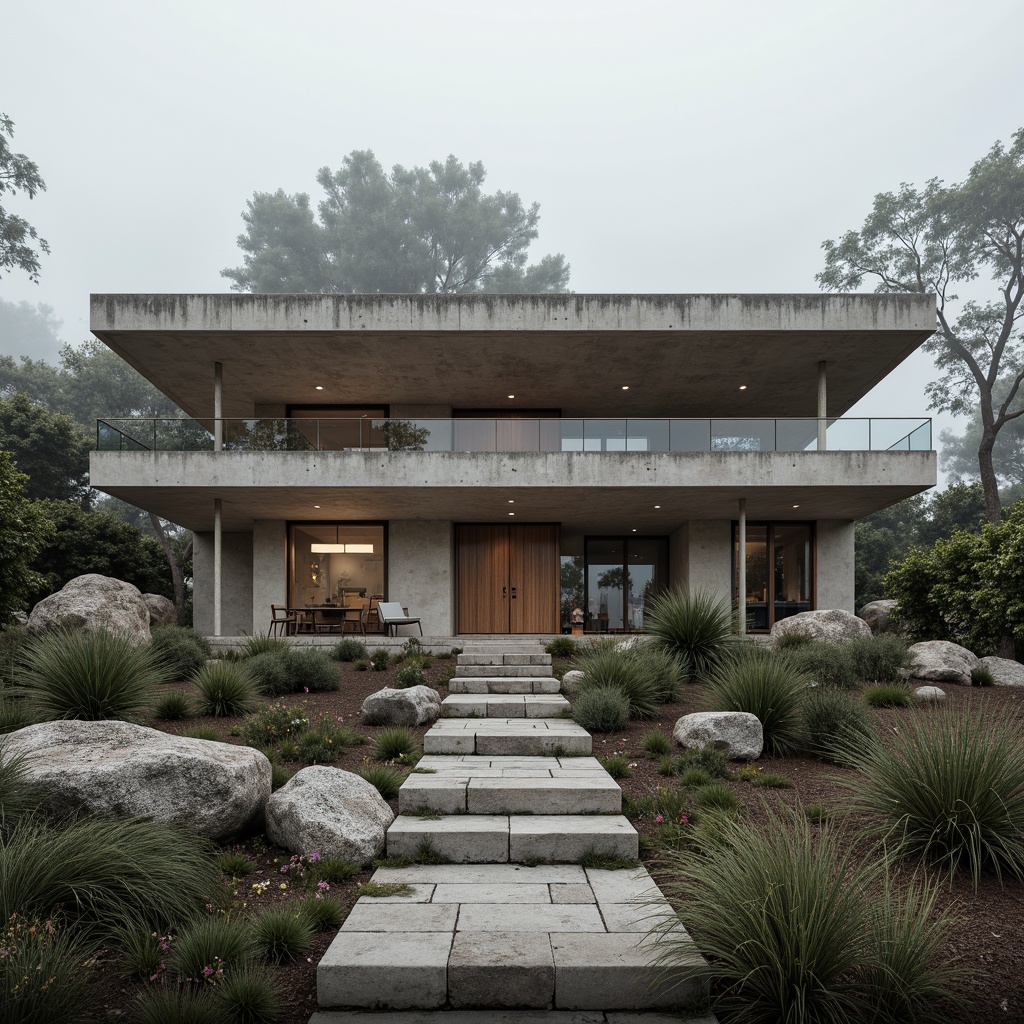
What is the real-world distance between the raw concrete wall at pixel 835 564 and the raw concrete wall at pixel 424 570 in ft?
30.0

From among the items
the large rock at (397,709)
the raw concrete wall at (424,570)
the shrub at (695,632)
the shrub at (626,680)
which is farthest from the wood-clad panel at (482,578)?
the large rock at (397,709)

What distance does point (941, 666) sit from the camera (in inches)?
397

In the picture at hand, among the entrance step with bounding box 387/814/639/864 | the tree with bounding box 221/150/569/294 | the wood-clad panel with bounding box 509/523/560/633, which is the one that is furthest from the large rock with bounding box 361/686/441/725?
the tree with bounding box 221/150/569/294

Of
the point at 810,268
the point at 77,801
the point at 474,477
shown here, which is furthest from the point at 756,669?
the point at 810,268

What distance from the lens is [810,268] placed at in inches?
6152

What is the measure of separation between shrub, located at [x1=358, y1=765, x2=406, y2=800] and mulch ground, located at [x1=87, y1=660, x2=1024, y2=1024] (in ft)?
0.30

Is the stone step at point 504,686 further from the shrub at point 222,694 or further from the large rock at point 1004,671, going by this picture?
the large rock at point 1004,671

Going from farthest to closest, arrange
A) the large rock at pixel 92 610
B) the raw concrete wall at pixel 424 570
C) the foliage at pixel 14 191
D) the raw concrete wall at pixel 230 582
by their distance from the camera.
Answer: the foliage at pixel 14 191
the raw concrete wall at pixel 230 582
the raw concrete wall at pixel 424 570
the large rock at pixel 92 610

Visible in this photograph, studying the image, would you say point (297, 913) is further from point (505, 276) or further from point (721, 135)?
point (721, 135)

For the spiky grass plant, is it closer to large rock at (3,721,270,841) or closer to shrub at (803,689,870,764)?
shrub at (803,689,870,764)

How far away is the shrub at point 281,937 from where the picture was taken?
3.23 metres

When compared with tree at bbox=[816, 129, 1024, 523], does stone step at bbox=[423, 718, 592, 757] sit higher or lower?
lower

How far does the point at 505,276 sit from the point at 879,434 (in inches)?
1194

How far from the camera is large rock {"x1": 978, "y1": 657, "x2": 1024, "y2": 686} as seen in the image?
10146 millimetres
